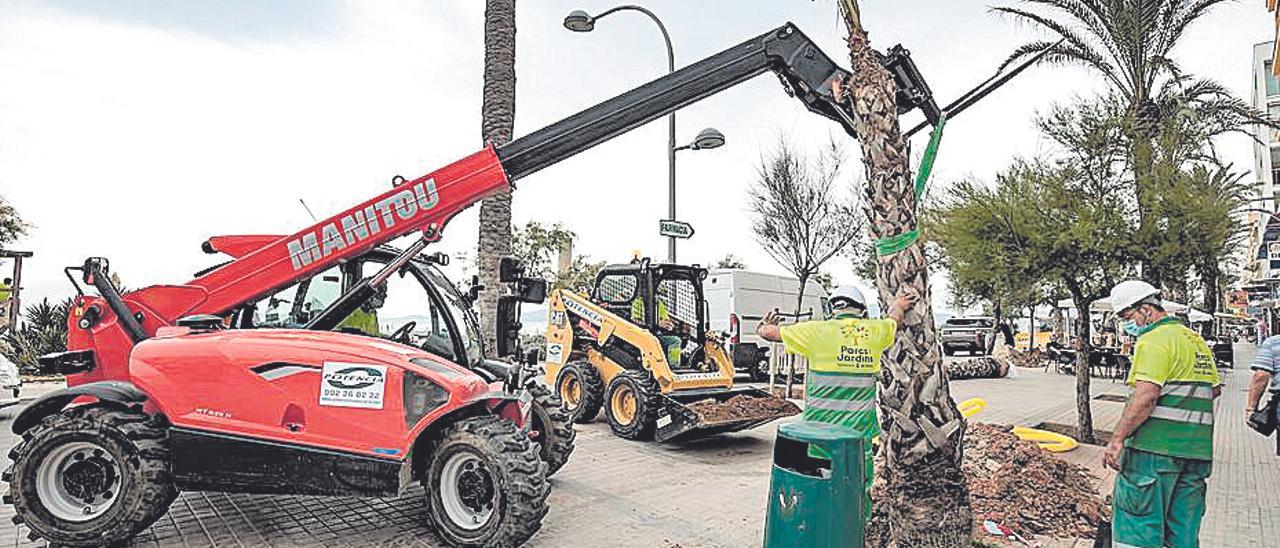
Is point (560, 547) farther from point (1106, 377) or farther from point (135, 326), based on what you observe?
point (1106, 377)

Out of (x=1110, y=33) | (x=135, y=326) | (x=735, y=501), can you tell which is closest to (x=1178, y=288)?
(x=1110, y=33)

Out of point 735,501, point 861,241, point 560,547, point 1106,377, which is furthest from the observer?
point 1106,377

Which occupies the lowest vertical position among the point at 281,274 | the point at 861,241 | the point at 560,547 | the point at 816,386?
the point at 560,547

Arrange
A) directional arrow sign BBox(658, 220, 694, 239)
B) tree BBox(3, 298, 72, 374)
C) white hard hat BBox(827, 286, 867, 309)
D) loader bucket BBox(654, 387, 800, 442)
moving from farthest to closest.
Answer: tree BBox(3, 298, 72, 374), directional arrow sign BBox(658, 220, 694, 239), loader bucket BBox(654, 387, 800, 442), white hard hat BBox(827, 286, 867, 309)

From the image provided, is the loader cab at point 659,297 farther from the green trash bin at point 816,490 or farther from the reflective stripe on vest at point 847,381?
the green trash bin at point 816,490

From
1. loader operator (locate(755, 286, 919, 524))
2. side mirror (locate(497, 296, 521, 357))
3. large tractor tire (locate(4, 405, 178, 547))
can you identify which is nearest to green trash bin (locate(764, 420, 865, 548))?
loader operator (locate(755, 286, 919, 524))

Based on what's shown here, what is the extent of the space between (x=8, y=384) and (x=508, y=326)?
318 inches

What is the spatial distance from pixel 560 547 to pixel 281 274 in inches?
116

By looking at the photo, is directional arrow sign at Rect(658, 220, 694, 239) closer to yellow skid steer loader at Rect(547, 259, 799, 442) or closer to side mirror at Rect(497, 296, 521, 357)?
yellow skid steer loader at Rect(547, 259, 799, 442)

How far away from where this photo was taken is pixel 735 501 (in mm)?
6758

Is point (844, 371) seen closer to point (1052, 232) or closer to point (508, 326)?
point (508, 326)

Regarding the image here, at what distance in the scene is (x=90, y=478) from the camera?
204 inches

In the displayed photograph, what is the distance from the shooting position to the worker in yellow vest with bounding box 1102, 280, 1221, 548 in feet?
14.1

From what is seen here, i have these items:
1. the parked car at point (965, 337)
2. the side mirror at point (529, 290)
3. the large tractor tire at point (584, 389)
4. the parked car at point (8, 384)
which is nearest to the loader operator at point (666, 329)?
the large tractor tire at point (584, 389)
